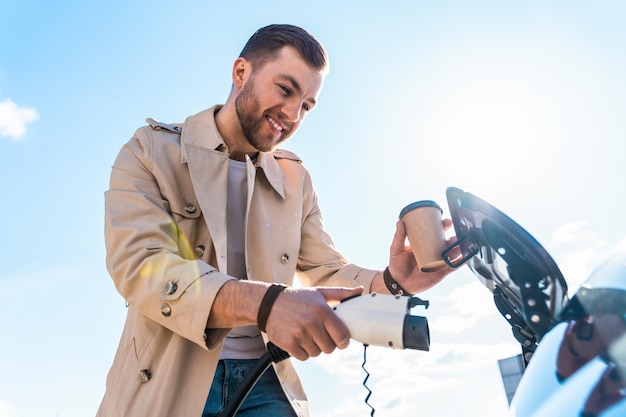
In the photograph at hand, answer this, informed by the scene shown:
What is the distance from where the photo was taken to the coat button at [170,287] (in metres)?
1.95

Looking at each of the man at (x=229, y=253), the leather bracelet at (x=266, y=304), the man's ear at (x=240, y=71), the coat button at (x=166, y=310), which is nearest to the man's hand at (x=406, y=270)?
the man at (x=229, y=253)

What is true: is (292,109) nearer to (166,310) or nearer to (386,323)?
(166,310)

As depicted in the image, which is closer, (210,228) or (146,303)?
(146,303)

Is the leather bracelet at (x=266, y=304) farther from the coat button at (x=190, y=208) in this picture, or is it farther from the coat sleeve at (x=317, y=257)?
the coat sleeve at (x=317, y=257)

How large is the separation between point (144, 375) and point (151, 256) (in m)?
0.47

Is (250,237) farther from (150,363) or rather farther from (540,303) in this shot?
(540,303)

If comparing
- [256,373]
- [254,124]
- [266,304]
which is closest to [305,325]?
[266,304]

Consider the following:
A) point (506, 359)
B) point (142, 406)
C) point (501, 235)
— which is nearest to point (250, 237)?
point (142, 406)

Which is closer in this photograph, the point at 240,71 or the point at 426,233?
the point at 426,233

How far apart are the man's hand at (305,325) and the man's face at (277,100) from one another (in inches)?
53.6

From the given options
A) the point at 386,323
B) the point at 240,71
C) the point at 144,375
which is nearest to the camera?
the point at 386,323

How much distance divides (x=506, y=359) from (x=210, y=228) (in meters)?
14.3

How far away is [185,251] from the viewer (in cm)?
244

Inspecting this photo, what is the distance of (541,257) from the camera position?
1.49 metres
